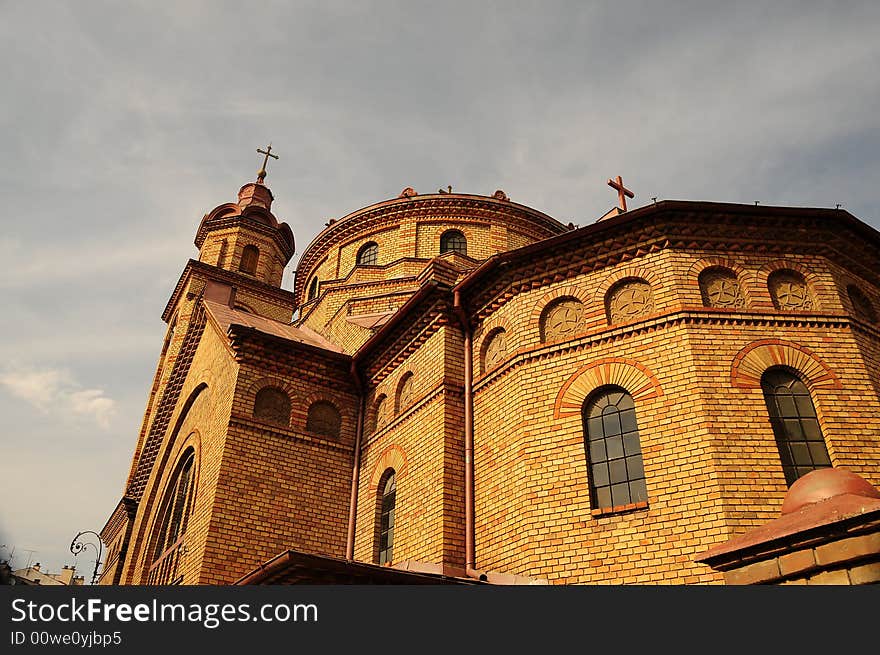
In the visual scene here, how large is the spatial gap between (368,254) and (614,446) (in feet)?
42.4

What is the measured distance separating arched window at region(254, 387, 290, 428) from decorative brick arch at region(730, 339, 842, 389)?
7.47 metres

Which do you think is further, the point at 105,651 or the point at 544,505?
the point at 544,505

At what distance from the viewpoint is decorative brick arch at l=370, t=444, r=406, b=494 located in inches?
442

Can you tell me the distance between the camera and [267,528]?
11195 mm

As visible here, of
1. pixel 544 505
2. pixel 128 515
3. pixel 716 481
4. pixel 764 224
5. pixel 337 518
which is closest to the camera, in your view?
pixel 716 481

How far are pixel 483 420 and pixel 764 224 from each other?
4.78m

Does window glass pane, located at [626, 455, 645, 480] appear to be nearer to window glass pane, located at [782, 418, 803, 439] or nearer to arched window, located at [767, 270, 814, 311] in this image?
window glass pane, located at [782, 418, 803, 439]

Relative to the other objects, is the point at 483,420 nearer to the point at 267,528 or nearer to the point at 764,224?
the point at 267,528

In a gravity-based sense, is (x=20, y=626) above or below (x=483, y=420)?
below

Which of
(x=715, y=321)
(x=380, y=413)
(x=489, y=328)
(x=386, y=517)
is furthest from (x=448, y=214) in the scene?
(x=715, y=321)

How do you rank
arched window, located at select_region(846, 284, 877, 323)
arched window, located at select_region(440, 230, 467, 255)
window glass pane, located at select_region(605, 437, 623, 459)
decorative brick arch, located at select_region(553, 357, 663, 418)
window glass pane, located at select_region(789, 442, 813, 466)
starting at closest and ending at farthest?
window glass pane, located at select_region(789, 442, 813, 466), window glass pane, located at select_region(605, 437, 623, 459), decorative brick arch, located at select_region(553, 357, 663, 418), arched window, located at select_region(846, 284, 877, 323), arched window, located at select_region(440, 230, 467, 255)

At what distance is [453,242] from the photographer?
19.7 m

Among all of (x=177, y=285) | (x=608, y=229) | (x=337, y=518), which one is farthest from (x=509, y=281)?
(x=177, y=285)

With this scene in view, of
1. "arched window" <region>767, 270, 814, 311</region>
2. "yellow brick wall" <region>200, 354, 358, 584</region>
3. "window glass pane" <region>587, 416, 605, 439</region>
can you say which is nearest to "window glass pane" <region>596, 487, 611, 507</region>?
"window glass pane" <region>587, 416, 605, 439</region>
